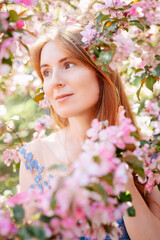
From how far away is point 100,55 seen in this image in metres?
1.13

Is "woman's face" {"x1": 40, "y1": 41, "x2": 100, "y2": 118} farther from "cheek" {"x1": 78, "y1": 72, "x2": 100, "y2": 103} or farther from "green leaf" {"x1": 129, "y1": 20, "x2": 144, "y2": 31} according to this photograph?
"green leaf" {"x1": 129, "y1": 20, "x2": 144, "y2": 31}

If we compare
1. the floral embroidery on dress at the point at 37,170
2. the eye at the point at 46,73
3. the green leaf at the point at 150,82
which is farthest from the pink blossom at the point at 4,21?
the floral embroidery on dress at the point at 37,170

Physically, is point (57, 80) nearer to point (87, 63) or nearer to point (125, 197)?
point (87, 63)

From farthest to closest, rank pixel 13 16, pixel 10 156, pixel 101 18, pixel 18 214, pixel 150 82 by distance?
pixel 10 156 < pixel 150 82 < pixel 101 18 < pixel 13 16 < pixel 18 214

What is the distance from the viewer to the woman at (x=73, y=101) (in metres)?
Result: 1.45

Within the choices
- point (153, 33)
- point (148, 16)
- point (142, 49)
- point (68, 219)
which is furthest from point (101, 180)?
point (153, 33)

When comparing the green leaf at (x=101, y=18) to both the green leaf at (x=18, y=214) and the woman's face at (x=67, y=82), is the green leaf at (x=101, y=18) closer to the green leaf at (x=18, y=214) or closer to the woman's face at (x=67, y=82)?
the woman's face at (x=67, y=82)

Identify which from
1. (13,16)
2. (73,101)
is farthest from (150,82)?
Result: (13,16)

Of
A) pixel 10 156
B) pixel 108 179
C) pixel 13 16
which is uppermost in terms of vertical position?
pixel 13 16

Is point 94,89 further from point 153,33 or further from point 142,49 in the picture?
point 153,33

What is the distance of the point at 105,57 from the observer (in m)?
1.13

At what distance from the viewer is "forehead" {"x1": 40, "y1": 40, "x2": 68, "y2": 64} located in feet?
4.88

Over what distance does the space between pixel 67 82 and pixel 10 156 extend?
89 centimetres

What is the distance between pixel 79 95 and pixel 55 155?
0.42 m
